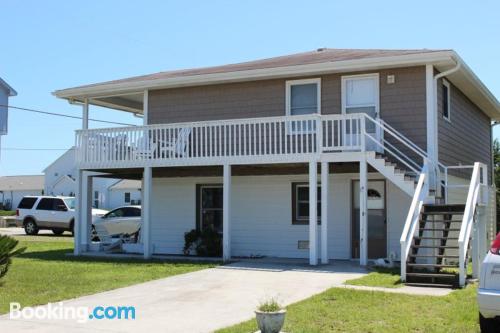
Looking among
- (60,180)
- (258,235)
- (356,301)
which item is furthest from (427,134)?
(60,180)

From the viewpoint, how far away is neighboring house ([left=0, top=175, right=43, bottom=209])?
66625 mm

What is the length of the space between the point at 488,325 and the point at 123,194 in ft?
166

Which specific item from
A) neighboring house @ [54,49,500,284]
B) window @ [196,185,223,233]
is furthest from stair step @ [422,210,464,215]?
window @ [196,185,223,233]

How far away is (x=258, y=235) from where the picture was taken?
17453 millimetres

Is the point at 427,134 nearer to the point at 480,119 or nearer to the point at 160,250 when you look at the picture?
the point at 480,119

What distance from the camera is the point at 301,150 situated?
48.9ft

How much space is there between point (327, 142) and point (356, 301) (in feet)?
20.0

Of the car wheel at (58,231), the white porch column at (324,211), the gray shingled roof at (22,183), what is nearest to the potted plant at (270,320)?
the white porch column at (324,211)

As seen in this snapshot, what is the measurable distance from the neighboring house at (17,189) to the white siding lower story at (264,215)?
5079 centimetres

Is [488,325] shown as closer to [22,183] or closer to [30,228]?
[30,228]

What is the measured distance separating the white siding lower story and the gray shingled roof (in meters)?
51.3

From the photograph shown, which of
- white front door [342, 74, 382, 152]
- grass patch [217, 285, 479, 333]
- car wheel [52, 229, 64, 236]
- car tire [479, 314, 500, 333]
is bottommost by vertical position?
grass patch [217, 285, 479, 333]

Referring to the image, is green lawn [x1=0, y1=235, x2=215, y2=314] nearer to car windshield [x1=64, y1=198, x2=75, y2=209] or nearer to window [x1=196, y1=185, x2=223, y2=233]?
window [x1=196, y1=185, x2=223, y2=233]
